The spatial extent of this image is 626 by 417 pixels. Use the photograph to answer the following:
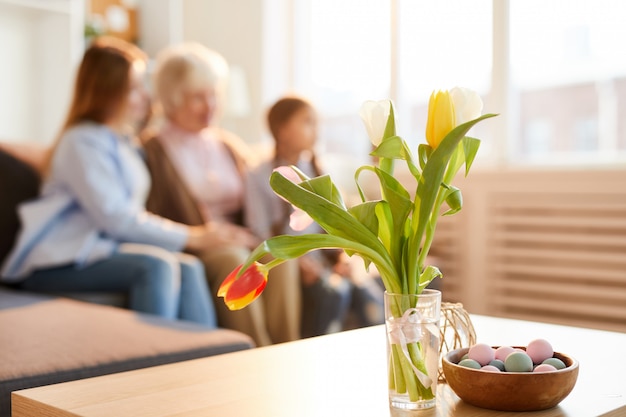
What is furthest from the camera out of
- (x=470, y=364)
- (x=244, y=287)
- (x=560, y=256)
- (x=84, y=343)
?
(x=560, y=256)

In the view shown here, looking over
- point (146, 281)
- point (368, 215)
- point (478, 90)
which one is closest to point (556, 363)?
point (368, 215)

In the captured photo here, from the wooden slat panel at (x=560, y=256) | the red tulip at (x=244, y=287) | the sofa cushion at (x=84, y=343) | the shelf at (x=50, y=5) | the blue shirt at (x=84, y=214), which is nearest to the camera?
the red tulip at (x=244, y=287)

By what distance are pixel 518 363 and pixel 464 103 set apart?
12.8 inches

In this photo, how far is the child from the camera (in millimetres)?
2637

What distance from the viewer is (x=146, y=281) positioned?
7.41ft

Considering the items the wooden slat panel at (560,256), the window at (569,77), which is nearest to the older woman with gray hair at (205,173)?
the wooden slat panel at (560,256)

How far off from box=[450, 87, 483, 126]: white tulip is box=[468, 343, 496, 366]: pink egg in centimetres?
30

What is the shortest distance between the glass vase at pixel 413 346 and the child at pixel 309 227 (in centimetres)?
166

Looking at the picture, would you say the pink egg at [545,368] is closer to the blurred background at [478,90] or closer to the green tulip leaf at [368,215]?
the green tulip leaf at [368,215]

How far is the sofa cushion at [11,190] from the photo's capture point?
8.00 ft

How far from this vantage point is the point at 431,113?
0.96 m

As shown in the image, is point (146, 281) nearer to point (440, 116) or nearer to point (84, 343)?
point (84, 343)

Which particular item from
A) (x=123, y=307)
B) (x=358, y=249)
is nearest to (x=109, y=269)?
(x=123, y=307)

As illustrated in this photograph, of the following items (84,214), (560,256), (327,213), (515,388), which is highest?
(327,213)
